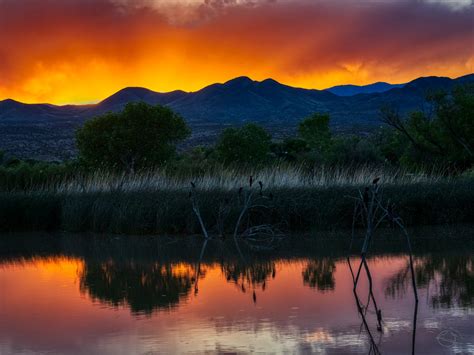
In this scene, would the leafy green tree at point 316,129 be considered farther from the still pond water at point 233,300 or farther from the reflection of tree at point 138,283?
the reflection of tree at point 138,283

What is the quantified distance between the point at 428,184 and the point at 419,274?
8.47 m

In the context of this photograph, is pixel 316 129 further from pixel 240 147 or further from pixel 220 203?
pixel 220 203

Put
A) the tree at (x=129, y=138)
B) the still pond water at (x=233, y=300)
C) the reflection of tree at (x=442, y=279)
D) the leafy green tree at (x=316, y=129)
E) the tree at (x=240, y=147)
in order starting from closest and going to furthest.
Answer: the still pond water at (x=233, y=300) → the reflection of tree at (x=442, y=279) → the tree at (x=129, y=138) → the tree at (x=240, y=147) → the leafy green tree at (x=316, y=129)

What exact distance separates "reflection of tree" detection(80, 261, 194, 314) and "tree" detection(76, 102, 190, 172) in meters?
25.4

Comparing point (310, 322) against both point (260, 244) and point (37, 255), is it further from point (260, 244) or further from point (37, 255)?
point (37, 255)

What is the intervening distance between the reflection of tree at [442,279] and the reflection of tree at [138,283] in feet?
9.69

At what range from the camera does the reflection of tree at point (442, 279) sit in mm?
8938

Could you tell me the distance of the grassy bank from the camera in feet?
56.9

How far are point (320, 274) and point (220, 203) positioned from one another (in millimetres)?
6050

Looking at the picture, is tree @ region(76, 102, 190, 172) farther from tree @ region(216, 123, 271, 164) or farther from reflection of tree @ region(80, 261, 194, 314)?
reflection of tree @ region(80, 261, 194, 314)

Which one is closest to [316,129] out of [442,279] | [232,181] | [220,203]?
[232,181]

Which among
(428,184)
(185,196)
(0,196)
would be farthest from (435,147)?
(0,196)

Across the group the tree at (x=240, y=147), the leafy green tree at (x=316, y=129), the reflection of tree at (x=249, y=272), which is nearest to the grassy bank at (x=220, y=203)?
the reflection of tree at (x=249, y=272)

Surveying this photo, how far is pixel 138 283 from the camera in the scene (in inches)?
432
